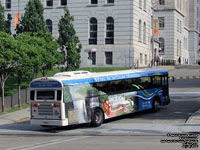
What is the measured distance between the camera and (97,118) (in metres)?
20.8

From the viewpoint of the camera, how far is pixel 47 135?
18609 mm

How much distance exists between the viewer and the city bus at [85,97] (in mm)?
19266

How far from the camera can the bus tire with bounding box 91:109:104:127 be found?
67.0 ft

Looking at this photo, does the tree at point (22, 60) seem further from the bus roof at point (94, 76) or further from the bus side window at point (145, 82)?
the bus side window at point (145, 82)

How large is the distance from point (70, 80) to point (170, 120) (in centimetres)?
632

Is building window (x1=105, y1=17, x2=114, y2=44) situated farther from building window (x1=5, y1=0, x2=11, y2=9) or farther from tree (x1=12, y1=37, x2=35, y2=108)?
tree (x1=12, y1=37, x2=35, y2=108)

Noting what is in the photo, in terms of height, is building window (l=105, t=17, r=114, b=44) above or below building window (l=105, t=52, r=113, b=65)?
above

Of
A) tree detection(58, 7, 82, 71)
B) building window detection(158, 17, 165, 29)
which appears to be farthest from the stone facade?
building window detection(158, 17, 165, 29)

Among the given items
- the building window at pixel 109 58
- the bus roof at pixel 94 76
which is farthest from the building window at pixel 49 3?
the bus roof at pixel 94 76

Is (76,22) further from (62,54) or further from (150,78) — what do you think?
(150,78)

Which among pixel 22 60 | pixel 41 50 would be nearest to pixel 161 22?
pixel 41 50

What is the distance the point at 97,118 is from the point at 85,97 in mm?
1362

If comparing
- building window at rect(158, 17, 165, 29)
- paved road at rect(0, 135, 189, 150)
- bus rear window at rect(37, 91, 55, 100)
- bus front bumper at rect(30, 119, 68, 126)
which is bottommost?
paved road at rect(0, 135, 189, 150)

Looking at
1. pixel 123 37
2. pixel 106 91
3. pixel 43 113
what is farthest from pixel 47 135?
pixel 123 37
